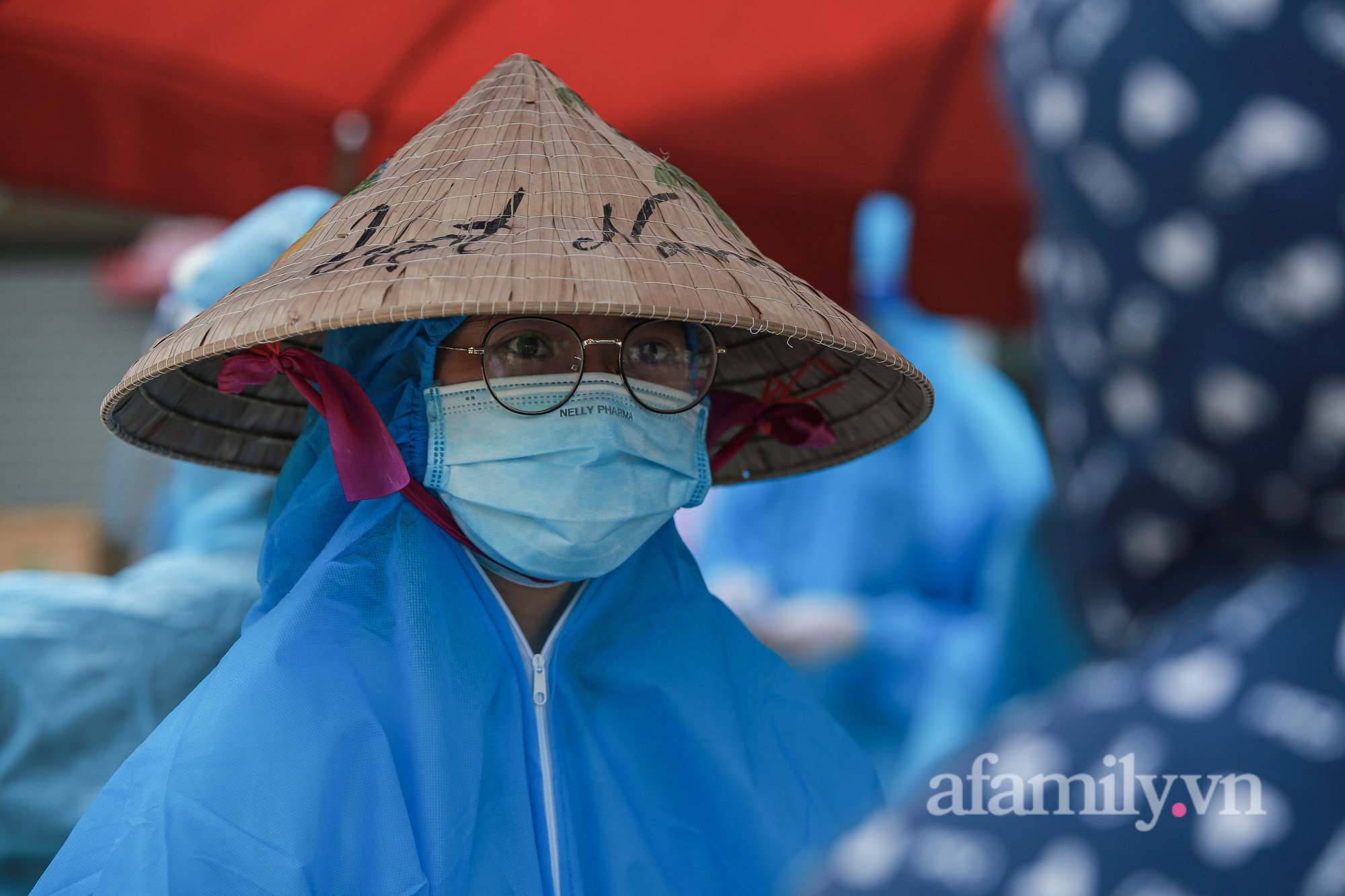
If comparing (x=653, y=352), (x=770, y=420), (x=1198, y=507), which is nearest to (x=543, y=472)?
(x=653, y=352)

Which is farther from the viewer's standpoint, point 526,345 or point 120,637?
point 120,637

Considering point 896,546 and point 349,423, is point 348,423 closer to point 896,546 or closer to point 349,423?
point 349,423

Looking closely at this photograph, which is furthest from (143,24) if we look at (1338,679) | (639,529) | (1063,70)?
(1338,679)

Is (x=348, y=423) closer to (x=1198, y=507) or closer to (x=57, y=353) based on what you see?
(x=1198, y=507)

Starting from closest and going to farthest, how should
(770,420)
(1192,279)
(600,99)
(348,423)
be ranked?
1. (1192,279)
2. (348,423)
3. (770,420)
4. (600,99)

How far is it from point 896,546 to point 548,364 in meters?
2.27

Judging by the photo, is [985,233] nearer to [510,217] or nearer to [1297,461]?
[510,217]

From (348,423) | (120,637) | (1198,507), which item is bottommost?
(120,637)

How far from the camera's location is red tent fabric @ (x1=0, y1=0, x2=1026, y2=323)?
272cm

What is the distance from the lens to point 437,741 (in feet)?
4.93

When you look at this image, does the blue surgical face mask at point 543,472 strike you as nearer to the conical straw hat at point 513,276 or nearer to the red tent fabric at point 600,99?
the conical straw hat at point 513,276

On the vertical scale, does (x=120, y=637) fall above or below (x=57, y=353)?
below

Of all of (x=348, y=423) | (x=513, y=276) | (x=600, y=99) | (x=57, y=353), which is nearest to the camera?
(x=513, y=276)

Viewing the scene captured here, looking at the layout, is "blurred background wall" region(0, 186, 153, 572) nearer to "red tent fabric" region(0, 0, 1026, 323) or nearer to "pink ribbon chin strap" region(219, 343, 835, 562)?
"red tent fabric" region(0, 0, 1026, 323)
